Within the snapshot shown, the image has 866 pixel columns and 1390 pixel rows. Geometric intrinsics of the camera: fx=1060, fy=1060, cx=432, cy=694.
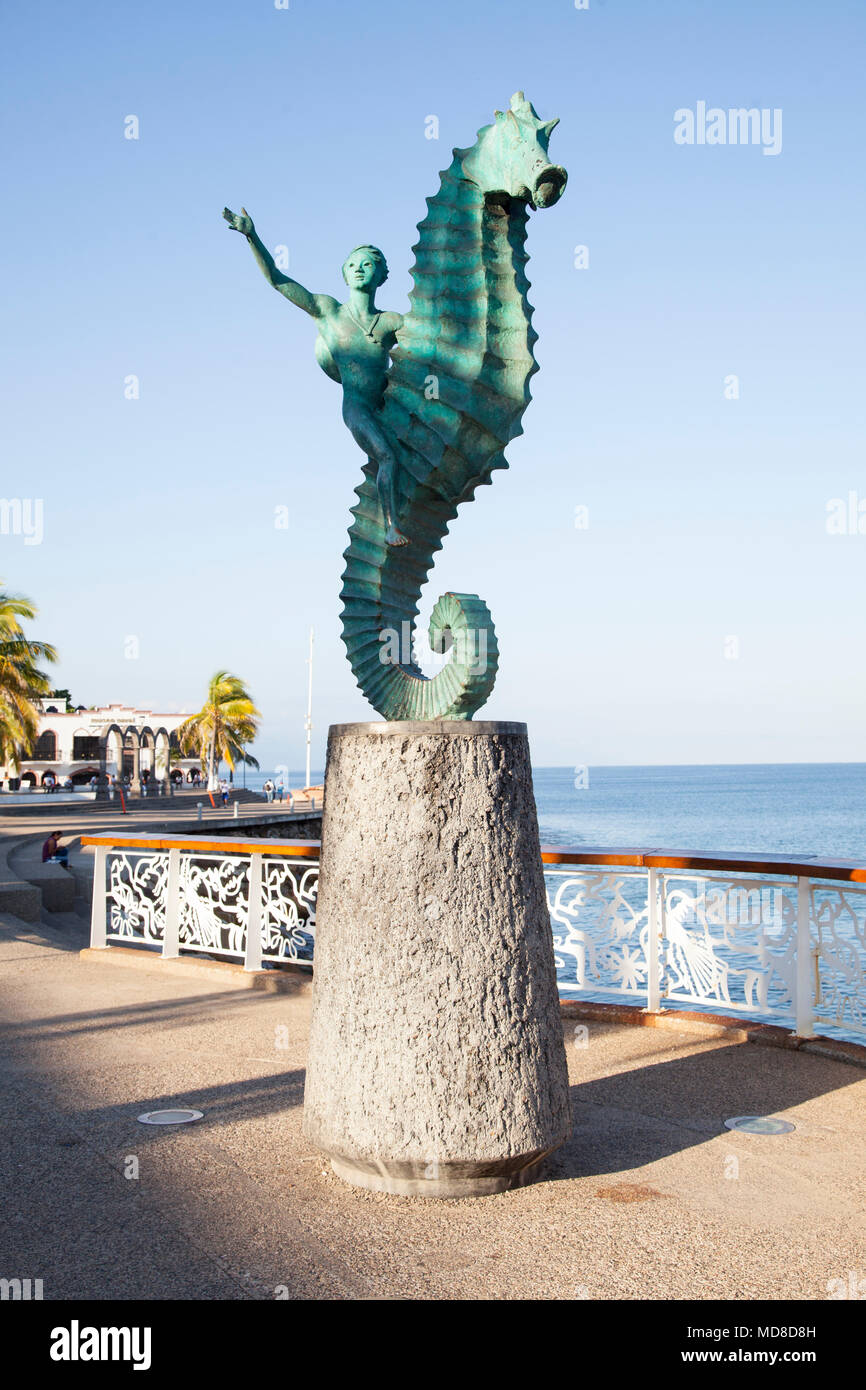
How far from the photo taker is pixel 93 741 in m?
71.6

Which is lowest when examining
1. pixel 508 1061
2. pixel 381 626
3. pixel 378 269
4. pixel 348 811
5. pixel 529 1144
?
pixel 529 1144

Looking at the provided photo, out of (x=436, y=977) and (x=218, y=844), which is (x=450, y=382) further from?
(x=218, y=844)

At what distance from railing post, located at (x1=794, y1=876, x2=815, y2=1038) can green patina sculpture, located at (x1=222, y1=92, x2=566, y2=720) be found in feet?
8.78

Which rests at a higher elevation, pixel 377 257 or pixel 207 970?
pixel 377 257

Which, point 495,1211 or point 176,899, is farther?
point 176,899

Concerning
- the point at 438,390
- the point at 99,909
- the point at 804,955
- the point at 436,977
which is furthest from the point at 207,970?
the point at 438,390

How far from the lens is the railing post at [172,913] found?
9.33 m

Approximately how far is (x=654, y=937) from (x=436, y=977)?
10.5ft

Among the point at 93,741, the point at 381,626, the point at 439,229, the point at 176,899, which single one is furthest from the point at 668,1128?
the point at 93,741

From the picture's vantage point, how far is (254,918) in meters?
8.61

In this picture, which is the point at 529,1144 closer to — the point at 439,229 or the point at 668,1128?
the point at 668,1128

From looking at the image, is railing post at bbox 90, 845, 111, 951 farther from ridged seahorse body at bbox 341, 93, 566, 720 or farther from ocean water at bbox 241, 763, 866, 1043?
ridged seahorse body at bbox 341, 93, 566, 720

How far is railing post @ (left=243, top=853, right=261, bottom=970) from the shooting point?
8602 millimetres
